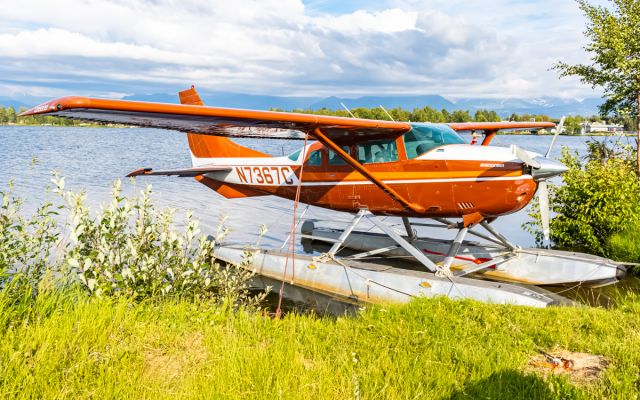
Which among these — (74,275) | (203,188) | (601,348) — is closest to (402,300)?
(601,348)

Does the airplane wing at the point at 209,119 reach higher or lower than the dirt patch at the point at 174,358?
higher

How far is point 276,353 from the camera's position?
11.2 ft

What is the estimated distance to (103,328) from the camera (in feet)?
11.5

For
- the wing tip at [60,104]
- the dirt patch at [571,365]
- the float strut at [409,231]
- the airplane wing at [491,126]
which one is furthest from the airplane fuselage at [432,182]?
the wing tip at [60,104]

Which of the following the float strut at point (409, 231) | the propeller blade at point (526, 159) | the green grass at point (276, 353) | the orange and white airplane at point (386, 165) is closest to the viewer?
the green grass at point (276, 353)

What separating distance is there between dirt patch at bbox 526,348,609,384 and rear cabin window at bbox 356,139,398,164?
459 centimetres

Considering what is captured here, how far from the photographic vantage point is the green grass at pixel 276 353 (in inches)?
115

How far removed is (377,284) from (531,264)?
3.14 meters

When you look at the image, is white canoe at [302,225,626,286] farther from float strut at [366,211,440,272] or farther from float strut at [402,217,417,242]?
float strut at [366,211,440,272]

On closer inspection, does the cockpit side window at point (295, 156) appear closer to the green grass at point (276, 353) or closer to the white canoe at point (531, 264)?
the white canoe at point (531, 264)

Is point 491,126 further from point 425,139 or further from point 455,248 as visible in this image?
point 455,248

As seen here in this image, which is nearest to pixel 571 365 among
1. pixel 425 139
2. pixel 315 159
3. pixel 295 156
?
pixel 425 139

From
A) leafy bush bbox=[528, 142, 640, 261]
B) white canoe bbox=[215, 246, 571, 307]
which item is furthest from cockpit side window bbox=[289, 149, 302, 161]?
leafy bush bbox=[528, 142, 640, 261]

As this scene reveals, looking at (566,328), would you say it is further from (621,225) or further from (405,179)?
(621,225)
